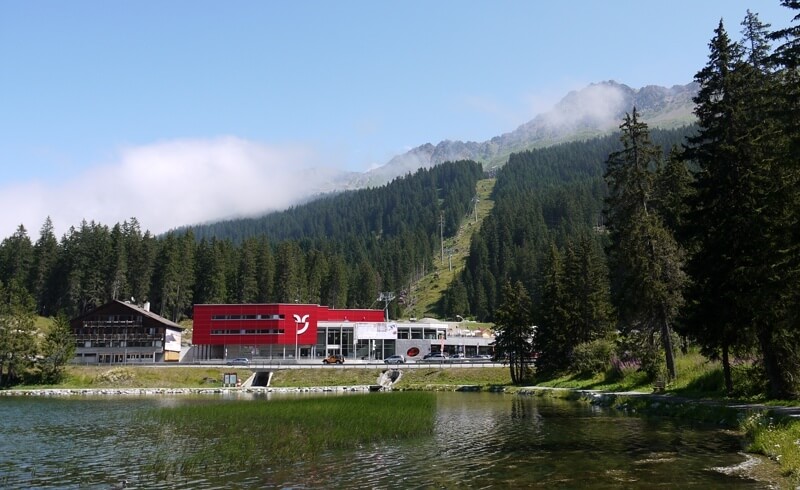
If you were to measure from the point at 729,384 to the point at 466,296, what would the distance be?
5040 inches

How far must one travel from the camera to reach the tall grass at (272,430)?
70.2ft

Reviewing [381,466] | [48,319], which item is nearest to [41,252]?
[48,319]

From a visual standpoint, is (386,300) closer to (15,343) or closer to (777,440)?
(15,343)

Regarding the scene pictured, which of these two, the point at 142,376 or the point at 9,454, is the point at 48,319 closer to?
the point at 142,376

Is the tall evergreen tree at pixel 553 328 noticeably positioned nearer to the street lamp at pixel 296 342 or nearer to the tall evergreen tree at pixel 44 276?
the street lamp at pixel 296 342

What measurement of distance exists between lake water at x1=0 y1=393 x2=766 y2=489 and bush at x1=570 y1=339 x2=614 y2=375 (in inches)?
1022

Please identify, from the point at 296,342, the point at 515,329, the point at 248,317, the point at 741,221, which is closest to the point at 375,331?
the point at 296,342

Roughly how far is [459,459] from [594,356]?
4124 cm

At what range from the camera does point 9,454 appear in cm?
2325

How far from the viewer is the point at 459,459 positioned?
21656 mm

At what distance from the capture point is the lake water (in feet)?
57.8

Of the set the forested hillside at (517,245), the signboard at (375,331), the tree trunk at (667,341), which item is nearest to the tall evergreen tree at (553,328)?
the tree trunk at (667,341)

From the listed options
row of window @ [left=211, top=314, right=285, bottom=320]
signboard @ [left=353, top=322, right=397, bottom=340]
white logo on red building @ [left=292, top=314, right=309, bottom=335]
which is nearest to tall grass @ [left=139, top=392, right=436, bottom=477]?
row of window @ [left=211, top=314, right=285, bottom=320]

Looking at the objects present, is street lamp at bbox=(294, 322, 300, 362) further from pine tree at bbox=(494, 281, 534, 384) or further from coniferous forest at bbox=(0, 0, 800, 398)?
pine tree at bbox=(494, 281, 534, 384)
